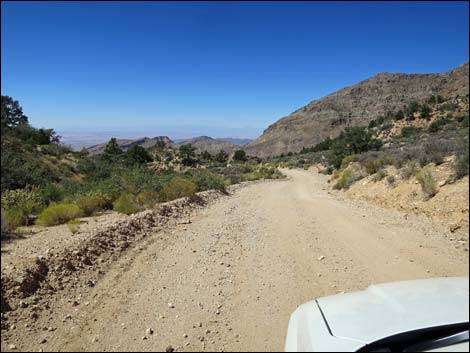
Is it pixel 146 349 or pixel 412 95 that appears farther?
pixel 412 95

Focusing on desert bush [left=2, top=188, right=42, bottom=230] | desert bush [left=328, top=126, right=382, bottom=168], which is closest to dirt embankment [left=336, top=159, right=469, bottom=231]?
desert bush [left=2, top=188, right=42, bottom=230]

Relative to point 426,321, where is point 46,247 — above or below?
below

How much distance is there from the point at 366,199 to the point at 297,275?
7.65 m

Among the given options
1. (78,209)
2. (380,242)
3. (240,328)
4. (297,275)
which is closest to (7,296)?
(240,328)

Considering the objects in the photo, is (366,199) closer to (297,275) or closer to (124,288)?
(297,275)

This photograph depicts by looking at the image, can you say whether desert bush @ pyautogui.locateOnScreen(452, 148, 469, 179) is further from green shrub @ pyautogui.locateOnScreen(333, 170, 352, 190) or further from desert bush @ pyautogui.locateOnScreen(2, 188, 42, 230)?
green shrub @ pyautogui.locateOnScreen(333, 170, 352, 190)

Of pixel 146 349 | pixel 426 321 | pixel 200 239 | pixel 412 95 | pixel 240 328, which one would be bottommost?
pixel 200 239

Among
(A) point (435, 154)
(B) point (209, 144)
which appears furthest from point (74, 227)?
(B) point (209, 144)

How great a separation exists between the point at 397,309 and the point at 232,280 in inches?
103

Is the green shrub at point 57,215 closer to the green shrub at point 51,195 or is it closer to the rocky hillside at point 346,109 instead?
the green shrub at point 51,195

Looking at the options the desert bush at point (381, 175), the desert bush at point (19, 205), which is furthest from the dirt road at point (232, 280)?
the desert bush at point (381, 175)

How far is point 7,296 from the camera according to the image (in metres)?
3.30

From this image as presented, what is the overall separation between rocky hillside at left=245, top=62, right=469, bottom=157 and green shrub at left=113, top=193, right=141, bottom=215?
293ft

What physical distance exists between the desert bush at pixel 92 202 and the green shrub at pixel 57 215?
679 millimetres
